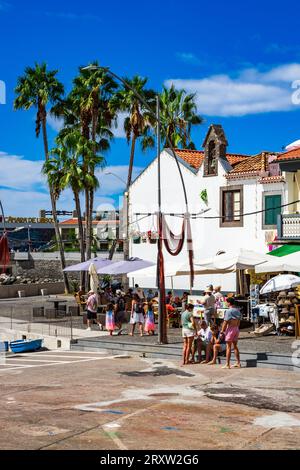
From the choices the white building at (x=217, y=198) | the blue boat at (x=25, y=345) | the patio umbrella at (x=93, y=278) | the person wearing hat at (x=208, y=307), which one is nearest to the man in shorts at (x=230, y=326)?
the person wearing hat at (x=208, y=307)

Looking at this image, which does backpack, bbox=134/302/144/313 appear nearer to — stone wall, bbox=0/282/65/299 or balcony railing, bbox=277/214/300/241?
balcony railing, bbox=277/214/300/241

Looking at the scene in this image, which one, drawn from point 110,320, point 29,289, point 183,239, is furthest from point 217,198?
point 29,289

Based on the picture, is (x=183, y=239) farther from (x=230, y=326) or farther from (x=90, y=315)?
(x=230, y=326)

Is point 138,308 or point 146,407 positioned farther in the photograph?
point 138,308

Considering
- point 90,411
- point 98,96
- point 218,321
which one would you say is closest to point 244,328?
point 218,321

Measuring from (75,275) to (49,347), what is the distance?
125 feet

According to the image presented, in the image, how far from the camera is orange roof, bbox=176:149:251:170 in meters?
41.6

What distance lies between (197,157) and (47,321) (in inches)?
695

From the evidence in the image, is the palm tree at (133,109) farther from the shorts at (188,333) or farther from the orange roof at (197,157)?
the shorts at (188,333)

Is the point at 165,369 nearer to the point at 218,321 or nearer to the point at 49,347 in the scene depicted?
the point at 218,321

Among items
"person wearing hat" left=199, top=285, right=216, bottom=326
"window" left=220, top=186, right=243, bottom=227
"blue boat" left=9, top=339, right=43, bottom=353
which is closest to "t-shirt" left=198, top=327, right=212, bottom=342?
"person wearing hat" left=199, top=285, right=216, bottom=326

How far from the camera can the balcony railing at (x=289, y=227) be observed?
30797 mm

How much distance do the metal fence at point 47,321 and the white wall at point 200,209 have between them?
915 cm

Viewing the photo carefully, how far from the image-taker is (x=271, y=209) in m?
36.1
